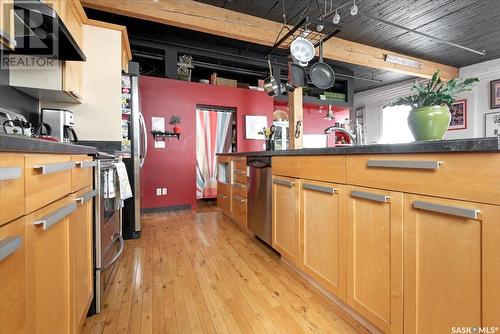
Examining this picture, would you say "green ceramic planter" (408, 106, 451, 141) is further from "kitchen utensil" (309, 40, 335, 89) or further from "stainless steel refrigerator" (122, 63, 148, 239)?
"stainless steel refrigerator" (122, 63, 148, 239)

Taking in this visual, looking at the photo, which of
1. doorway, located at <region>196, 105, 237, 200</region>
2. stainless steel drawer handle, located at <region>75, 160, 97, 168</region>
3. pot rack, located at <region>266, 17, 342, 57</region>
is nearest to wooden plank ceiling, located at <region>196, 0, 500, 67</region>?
pot rack, located at <region>266, 17, 342, 57</region>

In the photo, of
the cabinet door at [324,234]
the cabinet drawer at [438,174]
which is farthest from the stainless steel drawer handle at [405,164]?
the cabinet door at [324,234]

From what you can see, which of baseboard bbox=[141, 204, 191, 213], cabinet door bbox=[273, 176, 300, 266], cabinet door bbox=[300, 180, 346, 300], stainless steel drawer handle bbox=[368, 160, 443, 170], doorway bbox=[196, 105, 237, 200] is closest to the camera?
stainless steel drawer handle bbox=[368, 160, 443, 170]

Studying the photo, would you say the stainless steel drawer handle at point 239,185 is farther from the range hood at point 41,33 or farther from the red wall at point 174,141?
the range hood at point 41,33

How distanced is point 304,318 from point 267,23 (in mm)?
3552

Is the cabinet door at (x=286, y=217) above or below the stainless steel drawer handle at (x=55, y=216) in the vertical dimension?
below

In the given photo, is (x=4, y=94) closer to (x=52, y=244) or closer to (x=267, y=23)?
(x=52, y=244)

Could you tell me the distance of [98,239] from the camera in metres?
1.33

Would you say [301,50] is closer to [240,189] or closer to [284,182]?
[284,182]

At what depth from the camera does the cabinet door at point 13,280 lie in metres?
0.53

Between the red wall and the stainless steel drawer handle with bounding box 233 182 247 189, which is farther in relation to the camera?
the red wall

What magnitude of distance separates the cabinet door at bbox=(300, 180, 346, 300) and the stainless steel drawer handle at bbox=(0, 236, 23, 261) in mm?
1274

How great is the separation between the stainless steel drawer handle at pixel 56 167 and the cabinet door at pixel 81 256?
164mm

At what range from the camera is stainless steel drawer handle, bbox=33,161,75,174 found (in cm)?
71
